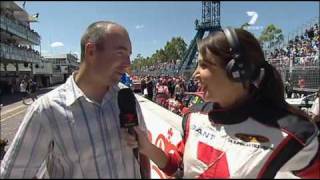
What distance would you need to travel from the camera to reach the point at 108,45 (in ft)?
5.91

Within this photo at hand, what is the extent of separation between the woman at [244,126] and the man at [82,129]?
13 cm

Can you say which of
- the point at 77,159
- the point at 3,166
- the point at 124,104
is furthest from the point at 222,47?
the point at 3,166

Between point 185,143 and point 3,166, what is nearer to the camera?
point 3,166

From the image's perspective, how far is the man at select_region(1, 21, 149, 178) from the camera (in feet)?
5.58

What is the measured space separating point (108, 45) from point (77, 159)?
0.47m

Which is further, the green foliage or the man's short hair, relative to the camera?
the green foliage

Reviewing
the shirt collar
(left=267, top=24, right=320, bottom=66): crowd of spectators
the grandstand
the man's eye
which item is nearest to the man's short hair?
the shirt collar

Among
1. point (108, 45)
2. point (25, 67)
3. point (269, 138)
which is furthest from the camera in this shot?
point (25, 67)

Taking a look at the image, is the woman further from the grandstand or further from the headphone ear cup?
the grandstand

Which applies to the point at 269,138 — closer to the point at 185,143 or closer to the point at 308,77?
the point at 185,143

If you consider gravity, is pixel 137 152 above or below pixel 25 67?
below

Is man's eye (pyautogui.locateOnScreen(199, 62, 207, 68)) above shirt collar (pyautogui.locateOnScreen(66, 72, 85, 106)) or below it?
A: above

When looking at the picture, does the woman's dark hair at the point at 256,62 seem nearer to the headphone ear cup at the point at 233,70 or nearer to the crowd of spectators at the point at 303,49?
the headphone ear cup at the point at 233,70

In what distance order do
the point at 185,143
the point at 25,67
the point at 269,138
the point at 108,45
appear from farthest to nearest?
the point at 25,67
the point at 185,143
the point at 108,45
the point at 269,138
